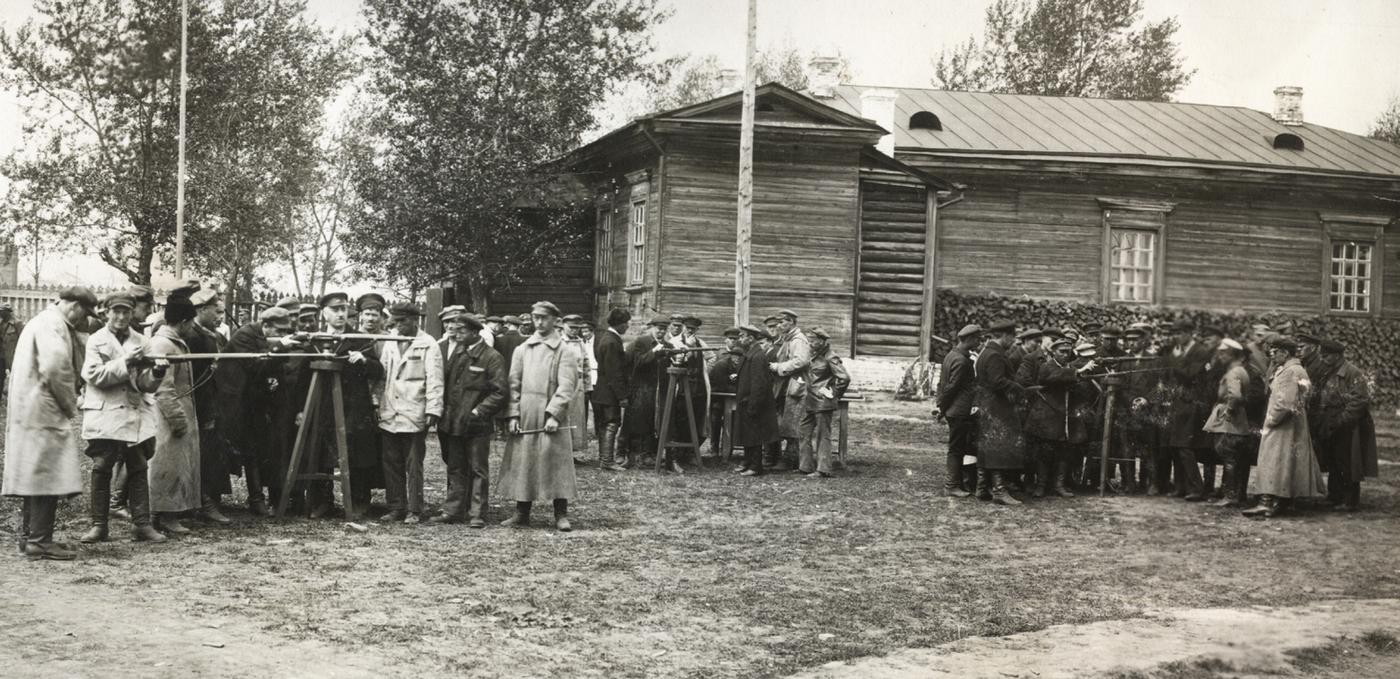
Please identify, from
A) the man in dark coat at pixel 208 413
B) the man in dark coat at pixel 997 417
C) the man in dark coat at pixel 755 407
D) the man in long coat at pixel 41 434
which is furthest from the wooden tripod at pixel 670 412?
the man in long coat at pixel 41 434

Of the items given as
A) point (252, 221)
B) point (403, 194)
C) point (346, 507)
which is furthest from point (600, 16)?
point (346, 507)

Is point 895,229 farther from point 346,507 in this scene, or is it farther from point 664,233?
point 346,507

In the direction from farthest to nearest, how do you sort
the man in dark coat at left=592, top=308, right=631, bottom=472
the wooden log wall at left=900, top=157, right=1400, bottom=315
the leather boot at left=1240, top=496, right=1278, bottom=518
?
the wooden log wall at left=900, top=157, right=1400, bottom=315 → the man in dark coat at left=592, top=308, right=631, bottom=472 → the leather boot at left=1240, top=496, right=1278, bottom=518

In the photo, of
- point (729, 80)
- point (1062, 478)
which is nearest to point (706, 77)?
point (729, 80)

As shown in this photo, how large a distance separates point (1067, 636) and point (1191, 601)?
1.56 metres

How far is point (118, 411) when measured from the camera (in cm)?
853

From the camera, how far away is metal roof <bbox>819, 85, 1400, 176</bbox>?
25734mm

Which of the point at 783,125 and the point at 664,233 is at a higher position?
the point at 783,125

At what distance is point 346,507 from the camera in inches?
384

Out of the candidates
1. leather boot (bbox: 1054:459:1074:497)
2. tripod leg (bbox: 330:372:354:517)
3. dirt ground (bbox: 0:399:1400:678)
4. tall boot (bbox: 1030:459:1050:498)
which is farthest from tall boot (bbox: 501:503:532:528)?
leather boot (bbox: 1054:459:1074:497)

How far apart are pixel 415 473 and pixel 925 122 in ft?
62.1

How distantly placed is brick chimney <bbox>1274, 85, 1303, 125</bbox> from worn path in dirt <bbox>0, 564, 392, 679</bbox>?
1133 inches

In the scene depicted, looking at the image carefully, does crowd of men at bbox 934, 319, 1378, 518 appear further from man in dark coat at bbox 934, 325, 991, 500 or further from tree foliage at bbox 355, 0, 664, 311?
tree foliage at bbox 355, 0, 664, 311

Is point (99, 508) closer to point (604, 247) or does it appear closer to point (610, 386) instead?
point (610, 386)
